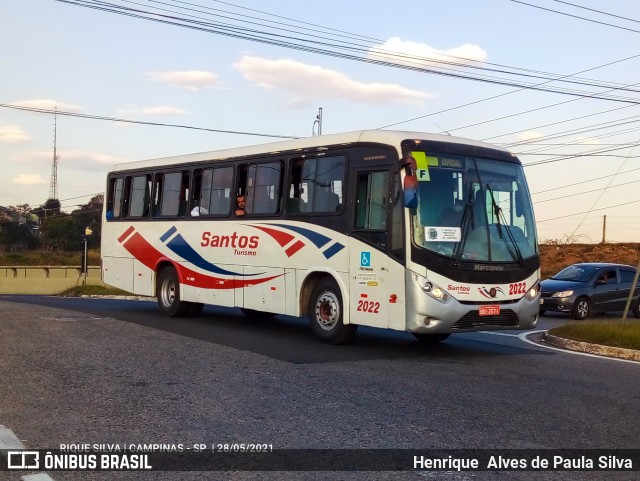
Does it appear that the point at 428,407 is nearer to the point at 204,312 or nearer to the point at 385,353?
the point at 385,353

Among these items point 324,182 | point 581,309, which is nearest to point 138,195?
point 324,182

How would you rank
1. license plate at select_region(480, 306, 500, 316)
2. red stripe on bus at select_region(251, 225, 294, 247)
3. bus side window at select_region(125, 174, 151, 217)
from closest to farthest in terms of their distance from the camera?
license plate at select_region(480, 306, 500, 316) → red stripe on bus at select_region(251, 225, 294, 247) → bus side window at select_region(125, 174, 151, 217)

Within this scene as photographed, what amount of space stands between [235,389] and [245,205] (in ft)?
22.6

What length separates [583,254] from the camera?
41250 mm

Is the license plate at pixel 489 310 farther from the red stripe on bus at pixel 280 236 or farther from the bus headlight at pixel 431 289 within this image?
the red stripe on bus at pixel 280 236

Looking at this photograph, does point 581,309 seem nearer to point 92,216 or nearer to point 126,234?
point 126,234

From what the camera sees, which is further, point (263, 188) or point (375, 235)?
point (263, 188)

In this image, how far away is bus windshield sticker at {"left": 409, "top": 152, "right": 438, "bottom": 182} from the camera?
11555 mm

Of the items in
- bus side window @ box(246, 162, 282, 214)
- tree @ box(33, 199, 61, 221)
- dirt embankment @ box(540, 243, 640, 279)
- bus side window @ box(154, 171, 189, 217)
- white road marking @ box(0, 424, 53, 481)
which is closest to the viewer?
white road marking @ box(0, 424, 53, 481)

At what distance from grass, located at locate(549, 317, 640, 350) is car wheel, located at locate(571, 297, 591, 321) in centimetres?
590

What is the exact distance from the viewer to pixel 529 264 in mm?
12133

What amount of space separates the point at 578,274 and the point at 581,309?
1.29m

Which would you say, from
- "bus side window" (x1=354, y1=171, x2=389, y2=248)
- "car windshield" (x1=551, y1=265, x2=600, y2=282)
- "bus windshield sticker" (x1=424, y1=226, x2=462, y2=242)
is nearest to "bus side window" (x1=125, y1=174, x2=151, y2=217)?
"bus side window" (x1=354, y1=171, x2=389, y2=248)

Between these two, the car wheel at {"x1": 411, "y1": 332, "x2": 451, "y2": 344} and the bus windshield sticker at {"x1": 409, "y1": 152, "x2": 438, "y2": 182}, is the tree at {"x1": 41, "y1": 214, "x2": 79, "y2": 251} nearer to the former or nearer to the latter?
the car wheel at {"x1": 411, "y1": 332, "x2": 451, "y2": 344}
